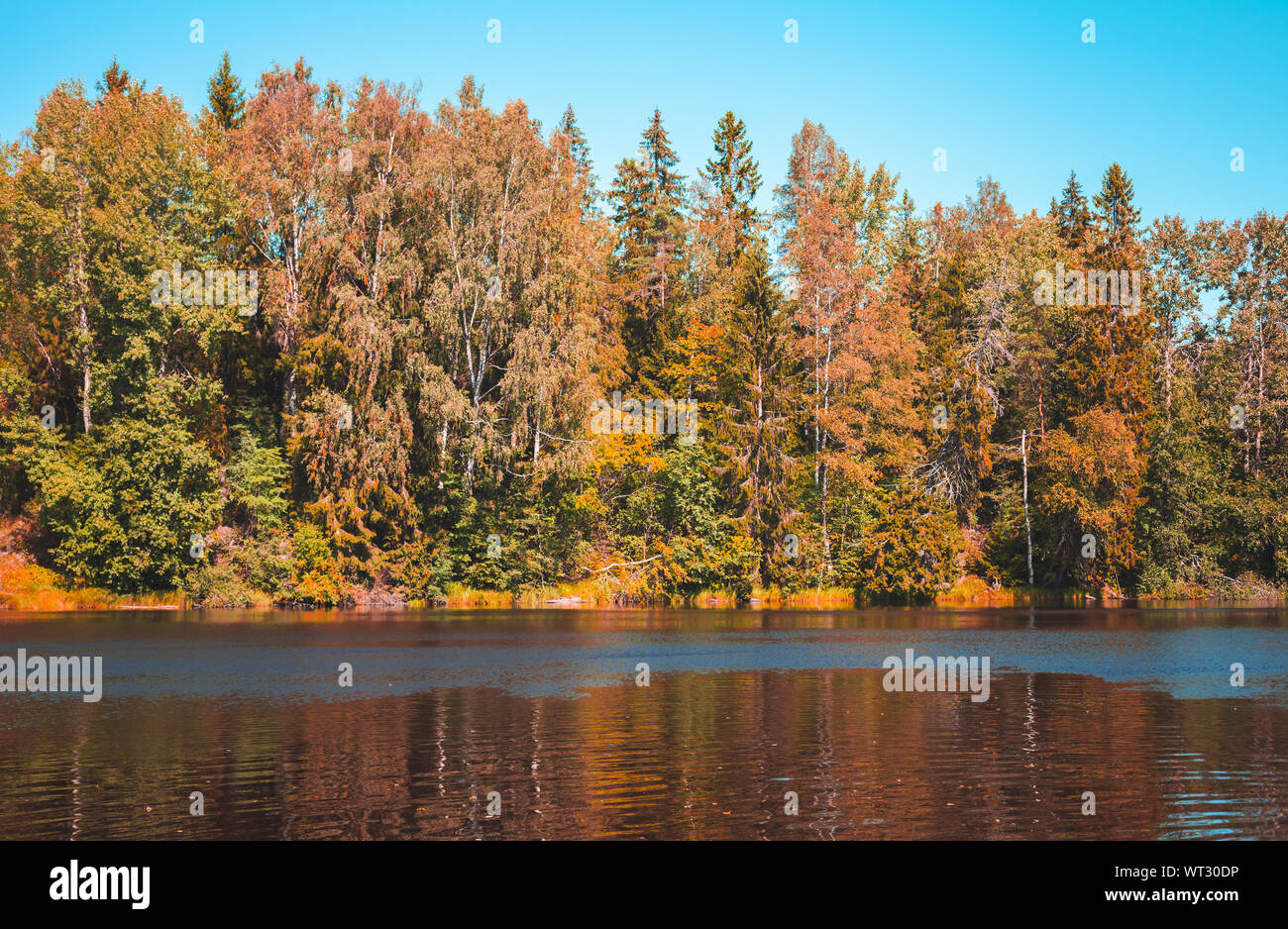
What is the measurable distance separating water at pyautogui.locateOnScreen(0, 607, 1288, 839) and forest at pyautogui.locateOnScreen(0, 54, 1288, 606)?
2146cm

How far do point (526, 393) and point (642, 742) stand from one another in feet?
134

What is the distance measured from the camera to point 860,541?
67.4 metres

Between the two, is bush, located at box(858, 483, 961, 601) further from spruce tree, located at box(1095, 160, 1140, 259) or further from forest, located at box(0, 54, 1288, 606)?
spruce tree, located at box(1095, 160, 1140, 259)

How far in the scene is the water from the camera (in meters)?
16.0

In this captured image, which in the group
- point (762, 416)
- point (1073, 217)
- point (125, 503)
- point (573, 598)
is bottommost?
point (573, 598)

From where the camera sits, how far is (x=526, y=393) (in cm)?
6116

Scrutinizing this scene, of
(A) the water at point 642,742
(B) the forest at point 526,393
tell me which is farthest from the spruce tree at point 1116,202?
(A) the water at point 642,742

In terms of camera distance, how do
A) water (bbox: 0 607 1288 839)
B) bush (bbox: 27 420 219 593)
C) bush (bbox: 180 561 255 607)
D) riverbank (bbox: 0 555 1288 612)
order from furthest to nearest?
bush (bbox: 180 561 255 607)
riverbank (bbox: 0 555 1288 612)
bush (bbox: 27 420 219 593)
water (bbox: 0 607 1288 839)

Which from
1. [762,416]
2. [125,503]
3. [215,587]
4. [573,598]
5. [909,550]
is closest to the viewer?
[125,503]

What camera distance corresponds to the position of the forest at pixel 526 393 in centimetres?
5997

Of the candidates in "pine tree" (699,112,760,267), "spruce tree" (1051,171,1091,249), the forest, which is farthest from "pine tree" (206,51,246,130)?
"spruce tree" (1051,171,1091,249)

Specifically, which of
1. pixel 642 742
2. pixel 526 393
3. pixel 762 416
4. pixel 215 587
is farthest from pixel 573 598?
pixel 642 742

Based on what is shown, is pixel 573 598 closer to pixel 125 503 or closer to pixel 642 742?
pixel 125 503
